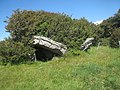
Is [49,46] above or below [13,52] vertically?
above

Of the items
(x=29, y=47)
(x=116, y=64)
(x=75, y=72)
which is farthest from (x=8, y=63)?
(x=116, y=64)

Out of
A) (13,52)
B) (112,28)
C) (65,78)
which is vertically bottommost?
(65,78)

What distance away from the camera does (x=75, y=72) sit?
12.7 m

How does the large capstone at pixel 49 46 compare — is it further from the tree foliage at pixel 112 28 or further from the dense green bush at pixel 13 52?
the tree foliage at pixel 112 28

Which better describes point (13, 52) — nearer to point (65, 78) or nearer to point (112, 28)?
point (65, 78)

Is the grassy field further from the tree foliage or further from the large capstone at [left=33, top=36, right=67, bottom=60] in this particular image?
the tree foliage

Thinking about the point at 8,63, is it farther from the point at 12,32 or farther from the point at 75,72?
the point at 75,72

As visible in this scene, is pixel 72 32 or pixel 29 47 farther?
pixel 72 32

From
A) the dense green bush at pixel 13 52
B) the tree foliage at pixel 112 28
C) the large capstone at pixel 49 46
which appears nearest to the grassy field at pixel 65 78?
the dense green bush at pixel 13 52

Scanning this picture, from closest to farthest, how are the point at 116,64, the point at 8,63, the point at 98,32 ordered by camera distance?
the point at 116,64, the point at 8,63, the point at 98,32

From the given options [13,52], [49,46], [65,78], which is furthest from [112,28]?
[65,78]

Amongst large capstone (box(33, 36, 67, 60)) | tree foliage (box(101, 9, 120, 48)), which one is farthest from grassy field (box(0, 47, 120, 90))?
tree foliage (box(101, 9, 120, 48))

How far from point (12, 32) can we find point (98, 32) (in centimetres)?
1582

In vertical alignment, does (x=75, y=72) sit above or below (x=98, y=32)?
below
